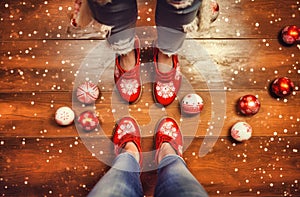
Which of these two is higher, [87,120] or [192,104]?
[192,104]

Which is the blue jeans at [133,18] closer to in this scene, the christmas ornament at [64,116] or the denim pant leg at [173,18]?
the denim pant leg at [173,18]

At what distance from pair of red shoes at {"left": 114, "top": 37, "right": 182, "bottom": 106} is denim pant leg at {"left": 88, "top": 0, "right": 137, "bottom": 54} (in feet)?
0.99

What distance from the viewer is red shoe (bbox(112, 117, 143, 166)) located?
1.38 metres

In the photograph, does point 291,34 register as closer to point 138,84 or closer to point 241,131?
point 241,131

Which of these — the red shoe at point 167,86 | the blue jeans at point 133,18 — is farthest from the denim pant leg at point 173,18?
the red shoe at point 167,86

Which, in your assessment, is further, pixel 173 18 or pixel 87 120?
pixel 87 120

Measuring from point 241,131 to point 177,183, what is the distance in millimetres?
579

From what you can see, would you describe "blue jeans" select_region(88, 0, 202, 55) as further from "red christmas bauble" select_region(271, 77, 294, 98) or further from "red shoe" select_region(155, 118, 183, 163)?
"red christmas bauble" select_region(271, 77, 294, 98)

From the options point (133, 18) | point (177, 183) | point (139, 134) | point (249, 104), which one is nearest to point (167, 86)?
point (139, 134)

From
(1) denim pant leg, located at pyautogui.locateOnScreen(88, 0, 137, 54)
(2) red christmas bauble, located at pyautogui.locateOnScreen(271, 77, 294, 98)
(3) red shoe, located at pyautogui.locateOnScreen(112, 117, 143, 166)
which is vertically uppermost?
(1) denim pant leg, located at pyautogui.locateOnScreen(88, 0, 137, 54)

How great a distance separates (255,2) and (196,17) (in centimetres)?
60

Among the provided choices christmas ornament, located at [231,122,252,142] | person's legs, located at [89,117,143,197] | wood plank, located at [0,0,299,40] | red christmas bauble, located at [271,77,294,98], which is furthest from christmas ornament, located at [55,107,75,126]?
red christmas bauble, located at [271,77,294,98]

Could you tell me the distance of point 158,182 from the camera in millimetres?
993

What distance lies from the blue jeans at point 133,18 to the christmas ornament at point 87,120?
37cm
